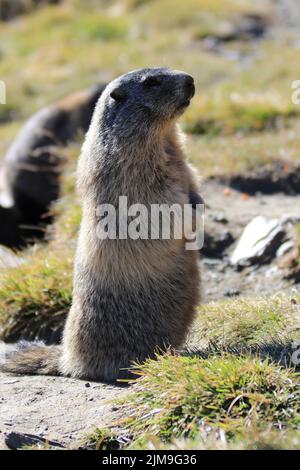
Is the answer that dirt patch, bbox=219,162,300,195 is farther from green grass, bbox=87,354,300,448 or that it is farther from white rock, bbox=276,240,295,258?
green grass, bbox=87,354,300,448

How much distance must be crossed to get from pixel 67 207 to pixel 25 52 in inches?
464

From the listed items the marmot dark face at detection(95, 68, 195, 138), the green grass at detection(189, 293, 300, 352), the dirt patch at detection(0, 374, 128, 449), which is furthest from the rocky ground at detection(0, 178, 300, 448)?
the marmot dark face at detection(95, 68, 195, 138)

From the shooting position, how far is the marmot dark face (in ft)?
18.5

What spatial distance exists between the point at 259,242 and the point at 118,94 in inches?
93.5

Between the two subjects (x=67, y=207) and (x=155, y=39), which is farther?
(x=155, y=39)

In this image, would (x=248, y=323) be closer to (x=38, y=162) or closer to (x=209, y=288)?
(x=209, y=288)

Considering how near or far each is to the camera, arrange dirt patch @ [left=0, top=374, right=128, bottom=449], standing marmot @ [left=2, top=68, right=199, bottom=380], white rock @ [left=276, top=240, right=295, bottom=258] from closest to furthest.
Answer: dirt patch @ [left=0, top=374, right=128, bottom=449]
standing marmot @ [left=2, top=68, right=199, bottom=380]
white rock @ [left=276, top=240, right=295, bottom=258]

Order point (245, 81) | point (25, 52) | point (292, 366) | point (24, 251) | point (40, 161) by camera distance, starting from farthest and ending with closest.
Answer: point (25, 52) → point (245, 81) → point (40, 161) → point (24, 251) → point (292, 366)

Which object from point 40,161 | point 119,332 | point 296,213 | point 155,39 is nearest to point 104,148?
point 119,332

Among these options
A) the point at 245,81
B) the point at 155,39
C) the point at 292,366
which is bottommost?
the point at 292,366

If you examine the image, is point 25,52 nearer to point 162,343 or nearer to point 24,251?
point 24,251

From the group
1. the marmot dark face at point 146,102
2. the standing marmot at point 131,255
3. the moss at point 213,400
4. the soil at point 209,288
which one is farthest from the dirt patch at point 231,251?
the moss at point 213,400

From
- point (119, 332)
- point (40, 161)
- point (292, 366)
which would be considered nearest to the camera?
point (292, 366)

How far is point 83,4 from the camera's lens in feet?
74.2
